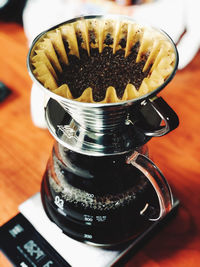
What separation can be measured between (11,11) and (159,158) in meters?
1.10

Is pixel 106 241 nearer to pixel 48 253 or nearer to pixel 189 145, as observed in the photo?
pixel 48 253

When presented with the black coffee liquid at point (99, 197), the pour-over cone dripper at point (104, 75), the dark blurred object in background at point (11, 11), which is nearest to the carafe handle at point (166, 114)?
the pour-over cone dripper at point (104, 75)

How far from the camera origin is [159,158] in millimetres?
796

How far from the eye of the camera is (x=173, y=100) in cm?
96

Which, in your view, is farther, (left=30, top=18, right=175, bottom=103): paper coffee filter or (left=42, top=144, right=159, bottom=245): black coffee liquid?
(left=42, top=144, right=159, bottom=245): black coffee liquid

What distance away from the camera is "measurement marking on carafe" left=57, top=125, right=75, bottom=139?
0.48 meters

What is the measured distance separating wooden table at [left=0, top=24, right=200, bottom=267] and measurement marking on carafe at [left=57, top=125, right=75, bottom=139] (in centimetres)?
30

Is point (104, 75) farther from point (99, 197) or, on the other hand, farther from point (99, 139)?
point (99, 197)

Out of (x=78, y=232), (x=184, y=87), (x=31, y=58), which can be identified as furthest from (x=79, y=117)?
(x=184, y=87)

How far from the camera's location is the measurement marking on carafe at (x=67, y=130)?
1.56ft

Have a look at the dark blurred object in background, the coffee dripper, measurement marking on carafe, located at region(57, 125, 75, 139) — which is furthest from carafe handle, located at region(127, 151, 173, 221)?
the dark blurred object in background

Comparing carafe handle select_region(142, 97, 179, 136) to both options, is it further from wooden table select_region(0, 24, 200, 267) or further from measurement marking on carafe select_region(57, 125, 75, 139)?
wooden table select_region(0, 24, 200, 267)

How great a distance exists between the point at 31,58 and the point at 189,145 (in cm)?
55

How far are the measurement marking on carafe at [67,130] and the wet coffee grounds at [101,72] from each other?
0.21 feet
